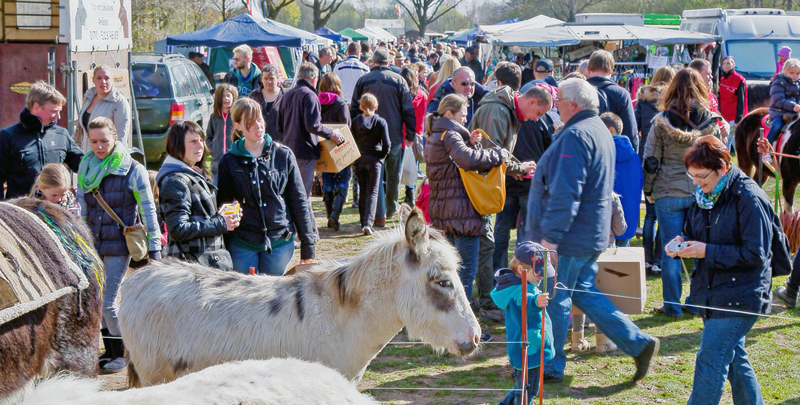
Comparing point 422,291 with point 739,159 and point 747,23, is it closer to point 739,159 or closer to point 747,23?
point 739,159

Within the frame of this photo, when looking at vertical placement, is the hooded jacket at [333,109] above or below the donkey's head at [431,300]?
above

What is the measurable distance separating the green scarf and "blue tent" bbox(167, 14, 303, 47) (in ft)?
47.3

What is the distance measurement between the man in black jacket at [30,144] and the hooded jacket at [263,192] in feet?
5.82

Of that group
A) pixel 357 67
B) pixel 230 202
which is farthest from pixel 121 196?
pixel 357 67

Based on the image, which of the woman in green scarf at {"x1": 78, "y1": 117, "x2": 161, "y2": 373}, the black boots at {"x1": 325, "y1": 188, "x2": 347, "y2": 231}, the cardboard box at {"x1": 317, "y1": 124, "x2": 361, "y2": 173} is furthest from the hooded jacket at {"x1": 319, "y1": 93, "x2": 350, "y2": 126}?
the woman in green scarf at {"x1": 78, "y1": 117, "x2": 161, "y2": 373}

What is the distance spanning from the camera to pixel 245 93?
42.3 ft

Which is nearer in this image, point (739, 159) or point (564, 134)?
point (564, 134)

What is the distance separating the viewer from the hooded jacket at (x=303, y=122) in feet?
28.4

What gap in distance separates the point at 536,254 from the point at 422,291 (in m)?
0.93

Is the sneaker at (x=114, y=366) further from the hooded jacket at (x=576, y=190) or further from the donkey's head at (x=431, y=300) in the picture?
the hooded jacket at (x=576, y=190)

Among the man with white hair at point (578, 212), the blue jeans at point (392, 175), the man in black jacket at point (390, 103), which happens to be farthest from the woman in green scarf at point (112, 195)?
the blue jeans at point (392, 175)

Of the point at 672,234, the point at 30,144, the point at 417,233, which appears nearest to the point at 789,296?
the point at 672,234

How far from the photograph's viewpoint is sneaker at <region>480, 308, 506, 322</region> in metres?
6.77

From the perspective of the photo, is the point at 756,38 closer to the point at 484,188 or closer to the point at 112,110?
the point at 484,188
